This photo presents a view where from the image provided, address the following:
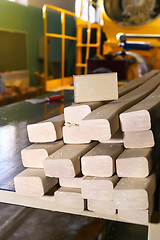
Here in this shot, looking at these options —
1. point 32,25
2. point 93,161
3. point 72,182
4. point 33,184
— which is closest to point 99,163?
point 93,161

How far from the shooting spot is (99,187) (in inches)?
38.5

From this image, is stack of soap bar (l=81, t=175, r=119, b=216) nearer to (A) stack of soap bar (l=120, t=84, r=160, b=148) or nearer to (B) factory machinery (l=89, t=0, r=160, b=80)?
(A) stack of soap bar (l=120, t=84, r=160, b=148)

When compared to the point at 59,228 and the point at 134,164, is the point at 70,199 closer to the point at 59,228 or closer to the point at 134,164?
the point at 134,164

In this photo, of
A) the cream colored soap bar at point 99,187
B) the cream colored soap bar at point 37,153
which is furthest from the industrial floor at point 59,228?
the cream colored soap bar at point 99,187

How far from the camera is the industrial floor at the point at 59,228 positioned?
7.66ft

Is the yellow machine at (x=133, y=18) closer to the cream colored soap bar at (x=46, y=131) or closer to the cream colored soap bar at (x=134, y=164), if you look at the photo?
the cream colored soap bar at (x=46, y=131)

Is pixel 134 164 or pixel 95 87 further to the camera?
pixel 95 87

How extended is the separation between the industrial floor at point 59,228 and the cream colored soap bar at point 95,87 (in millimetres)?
1491

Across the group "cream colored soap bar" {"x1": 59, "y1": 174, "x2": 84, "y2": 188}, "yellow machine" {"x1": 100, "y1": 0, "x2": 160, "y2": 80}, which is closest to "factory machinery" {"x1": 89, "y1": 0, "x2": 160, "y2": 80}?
"yellow machine" {"x1": 100, "y1": 0, "x2": 160, "y2": 80}

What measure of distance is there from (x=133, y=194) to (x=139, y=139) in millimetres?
191

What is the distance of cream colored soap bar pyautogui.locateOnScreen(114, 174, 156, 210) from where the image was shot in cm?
92

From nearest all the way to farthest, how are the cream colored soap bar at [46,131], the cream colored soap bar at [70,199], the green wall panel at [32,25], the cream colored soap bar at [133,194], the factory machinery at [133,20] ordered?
1. the cream colored soap bar at [133,194]
2. the cream colored soap bar at [70,199]
3. the cream colored soap bar at [46,131]
4. the factory machinery at [133,20]
5. the green wall panel at [32,25]

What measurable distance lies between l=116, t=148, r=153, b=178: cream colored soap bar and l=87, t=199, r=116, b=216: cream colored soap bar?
10 cm

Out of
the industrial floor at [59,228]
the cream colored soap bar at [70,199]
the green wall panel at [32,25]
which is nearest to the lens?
the cream colored soap bar at [70,199]
